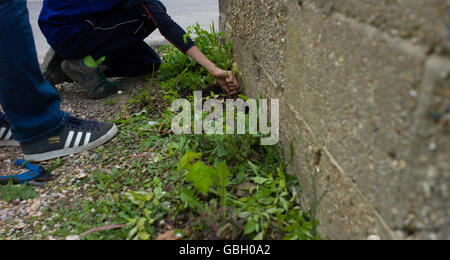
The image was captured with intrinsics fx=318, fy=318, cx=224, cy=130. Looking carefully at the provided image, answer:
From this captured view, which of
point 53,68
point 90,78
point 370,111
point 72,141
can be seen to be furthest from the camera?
point 53,68

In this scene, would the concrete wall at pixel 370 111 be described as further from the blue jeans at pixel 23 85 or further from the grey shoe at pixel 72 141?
the blue jeans at pixel 23 85

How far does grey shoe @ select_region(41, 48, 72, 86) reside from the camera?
282 centimetres

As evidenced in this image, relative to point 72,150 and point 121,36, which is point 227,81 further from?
point 72,150

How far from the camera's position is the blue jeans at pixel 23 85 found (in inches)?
62.1

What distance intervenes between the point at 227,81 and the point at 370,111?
1602 mm

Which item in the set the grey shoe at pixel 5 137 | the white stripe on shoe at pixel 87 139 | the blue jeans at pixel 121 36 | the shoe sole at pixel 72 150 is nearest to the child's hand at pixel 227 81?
the blue jeans at pixel 121 36

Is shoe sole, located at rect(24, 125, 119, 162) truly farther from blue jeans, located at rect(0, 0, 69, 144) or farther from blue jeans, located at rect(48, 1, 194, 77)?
blue jeans, located at rect(48, 1, 194, 77)

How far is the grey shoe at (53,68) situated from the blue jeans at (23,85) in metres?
1.11

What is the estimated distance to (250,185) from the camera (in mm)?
1525

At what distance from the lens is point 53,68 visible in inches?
113

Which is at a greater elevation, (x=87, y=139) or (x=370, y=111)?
(x=370, y=111)

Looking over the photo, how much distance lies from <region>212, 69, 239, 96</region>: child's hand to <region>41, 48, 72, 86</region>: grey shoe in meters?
1.53

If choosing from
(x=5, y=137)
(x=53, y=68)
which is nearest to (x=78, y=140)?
(x=5, y=137)

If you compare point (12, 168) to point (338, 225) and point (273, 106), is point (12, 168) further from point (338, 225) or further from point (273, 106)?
point (338, 225)
